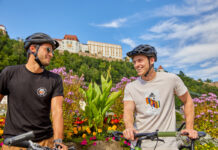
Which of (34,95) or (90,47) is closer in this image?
(34,95)

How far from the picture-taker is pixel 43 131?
6.68 feet

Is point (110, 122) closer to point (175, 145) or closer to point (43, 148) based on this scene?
point (175, 145)

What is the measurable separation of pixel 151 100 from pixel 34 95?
4.24 ft

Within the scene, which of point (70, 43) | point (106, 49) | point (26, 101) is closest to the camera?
point (26, 101)

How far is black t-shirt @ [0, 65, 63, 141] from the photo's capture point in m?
1.97

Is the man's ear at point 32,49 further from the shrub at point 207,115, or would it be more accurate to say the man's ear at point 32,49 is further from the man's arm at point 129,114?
the shrub at point 207,115

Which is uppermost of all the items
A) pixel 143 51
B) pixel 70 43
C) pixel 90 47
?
pixel 90 47

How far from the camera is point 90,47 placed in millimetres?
120250

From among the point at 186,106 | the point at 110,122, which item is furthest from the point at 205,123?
the point at 186,106

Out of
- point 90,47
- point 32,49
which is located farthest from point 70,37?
point 32,49

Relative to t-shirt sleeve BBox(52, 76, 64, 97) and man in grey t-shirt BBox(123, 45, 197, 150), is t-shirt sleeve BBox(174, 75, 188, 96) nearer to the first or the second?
man in grey t-shirt BBox(123, 45, 197, 150)

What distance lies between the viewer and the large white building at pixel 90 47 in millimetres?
100250

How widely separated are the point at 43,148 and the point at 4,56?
53.4 meters

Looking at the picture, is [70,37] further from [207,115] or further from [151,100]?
[151,100]
